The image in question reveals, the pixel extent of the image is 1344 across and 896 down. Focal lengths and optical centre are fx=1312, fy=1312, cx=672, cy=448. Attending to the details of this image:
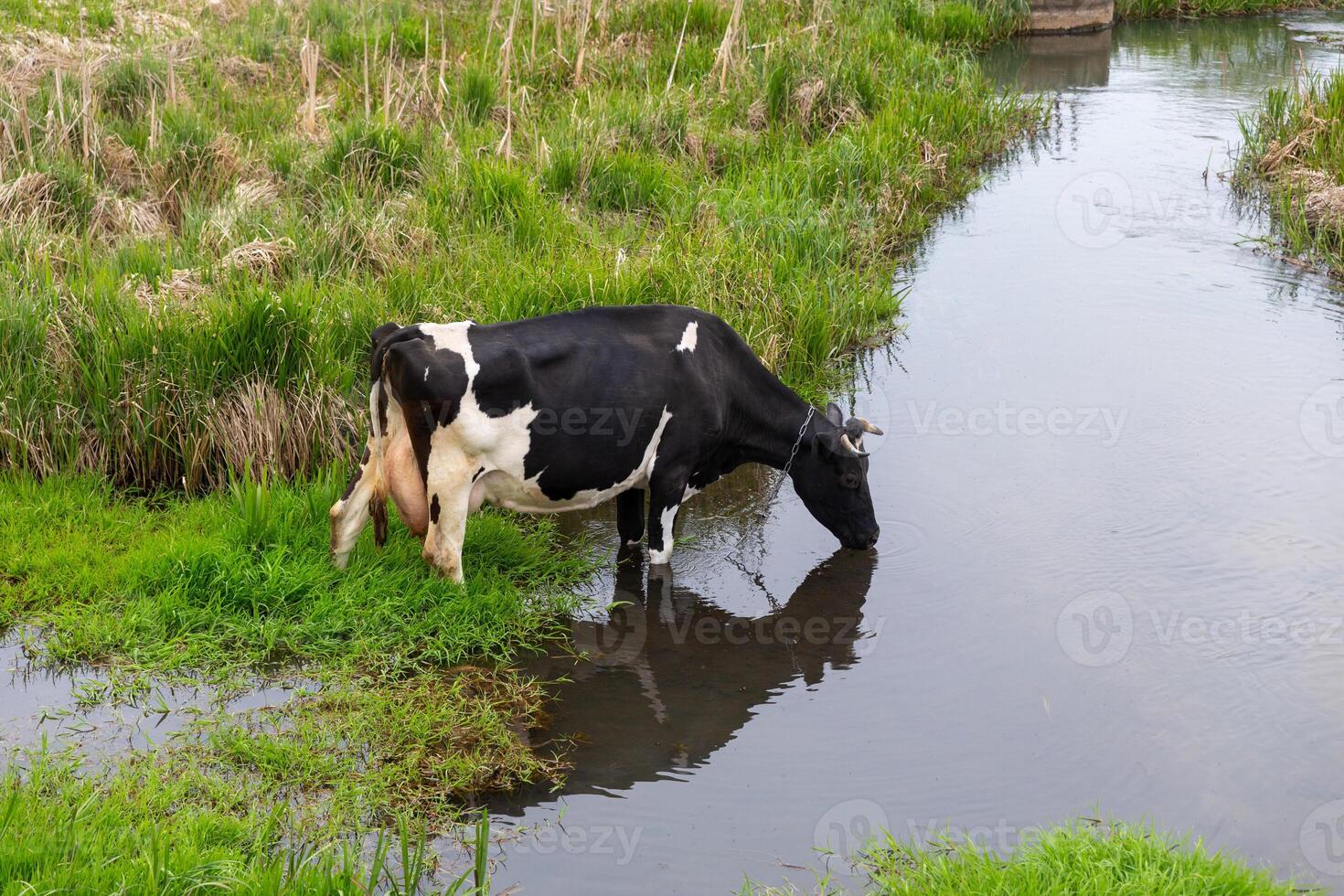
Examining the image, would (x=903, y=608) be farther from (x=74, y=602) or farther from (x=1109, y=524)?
(x=74, y=602)

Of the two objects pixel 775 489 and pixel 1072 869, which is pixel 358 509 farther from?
pixel 1072 869

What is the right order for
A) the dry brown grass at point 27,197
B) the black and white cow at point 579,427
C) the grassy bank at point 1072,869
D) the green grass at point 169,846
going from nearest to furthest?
the green grass at point 169,846 < the grassy bank at point 1072,869 < the black and white cow at point 579,427 < the dry brown grass at point 27,197

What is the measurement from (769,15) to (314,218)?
705 centimetres

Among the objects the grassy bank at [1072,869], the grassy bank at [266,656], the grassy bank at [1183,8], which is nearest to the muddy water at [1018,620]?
the grassy bank at [1072,869]

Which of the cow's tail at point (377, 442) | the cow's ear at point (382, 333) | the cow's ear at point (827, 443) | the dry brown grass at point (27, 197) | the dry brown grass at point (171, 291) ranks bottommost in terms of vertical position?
the cow's ear at point (827, 443)

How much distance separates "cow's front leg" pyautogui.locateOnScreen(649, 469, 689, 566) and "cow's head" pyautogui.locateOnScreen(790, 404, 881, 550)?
0.72 metres

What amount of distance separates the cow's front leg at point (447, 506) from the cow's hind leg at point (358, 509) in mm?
249

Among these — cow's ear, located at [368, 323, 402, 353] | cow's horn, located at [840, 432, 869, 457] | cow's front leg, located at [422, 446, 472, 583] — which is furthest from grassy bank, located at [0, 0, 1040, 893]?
cow's horn, located at [840, 432, 869, 457]

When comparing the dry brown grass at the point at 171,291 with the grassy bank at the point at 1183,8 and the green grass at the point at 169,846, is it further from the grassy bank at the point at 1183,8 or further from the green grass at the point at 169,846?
the grassy bank at the point at 1183,8

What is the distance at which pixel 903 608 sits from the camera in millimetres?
6371

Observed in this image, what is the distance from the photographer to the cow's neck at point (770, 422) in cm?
680

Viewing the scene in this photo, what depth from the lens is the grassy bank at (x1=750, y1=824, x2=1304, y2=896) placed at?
4129 millimetres

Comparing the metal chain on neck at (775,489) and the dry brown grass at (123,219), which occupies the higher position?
the dry brown grass at (123,219)

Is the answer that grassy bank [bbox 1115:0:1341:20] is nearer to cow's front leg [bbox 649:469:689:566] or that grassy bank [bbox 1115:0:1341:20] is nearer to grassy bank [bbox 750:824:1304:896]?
cow's front leg [bbox 649:469:689:566]
